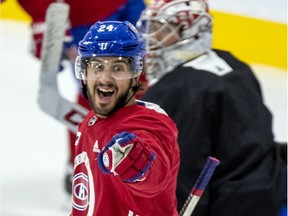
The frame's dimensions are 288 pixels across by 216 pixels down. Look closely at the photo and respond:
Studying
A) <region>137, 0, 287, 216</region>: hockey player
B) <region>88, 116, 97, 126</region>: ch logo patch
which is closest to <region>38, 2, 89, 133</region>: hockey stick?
<region>137, 0, 287, 216</region>: hockey player

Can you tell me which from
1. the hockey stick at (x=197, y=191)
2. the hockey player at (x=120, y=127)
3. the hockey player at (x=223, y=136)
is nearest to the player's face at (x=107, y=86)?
the hockey player at (x=120, y=127)

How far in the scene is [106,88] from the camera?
162cm

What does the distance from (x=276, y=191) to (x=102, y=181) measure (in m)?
0.58

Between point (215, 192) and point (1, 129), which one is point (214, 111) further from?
point (1, 129)

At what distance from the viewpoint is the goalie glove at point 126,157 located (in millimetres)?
1454

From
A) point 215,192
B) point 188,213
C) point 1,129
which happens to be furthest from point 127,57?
point 1,129

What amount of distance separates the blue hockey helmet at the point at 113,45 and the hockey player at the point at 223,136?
42 centimetres

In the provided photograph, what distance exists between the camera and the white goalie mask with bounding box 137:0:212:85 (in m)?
2.25

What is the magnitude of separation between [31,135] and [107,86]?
2295 millimetres

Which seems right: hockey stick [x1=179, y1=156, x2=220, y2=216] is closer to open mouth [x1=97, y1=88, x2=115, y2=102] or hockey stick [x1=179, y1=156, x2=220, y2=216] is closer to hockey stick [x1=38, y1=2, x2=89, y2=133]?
open mouth [x1=97, y1=88, x2=115, y2=102]

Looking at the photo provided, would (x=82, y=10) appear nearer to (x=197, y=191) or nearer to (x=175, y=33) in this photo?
(x=175, y=33)

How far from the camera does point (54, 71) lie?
9.14ft

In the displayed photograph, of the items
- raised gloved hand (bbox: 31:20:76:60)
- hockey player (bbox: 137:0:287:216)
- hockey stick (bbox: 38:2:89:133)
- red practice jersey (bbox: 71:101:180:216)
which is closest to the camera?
red practice jersey (bbox: 71:101:180:216)

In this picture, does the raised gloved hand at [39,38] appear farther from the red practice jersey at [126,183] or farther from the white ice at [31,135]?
the red practice jersey at [126,183]
